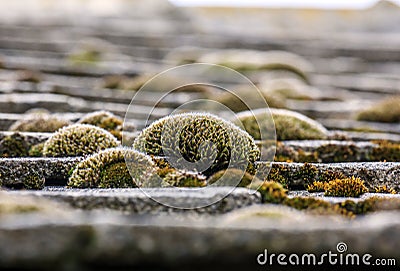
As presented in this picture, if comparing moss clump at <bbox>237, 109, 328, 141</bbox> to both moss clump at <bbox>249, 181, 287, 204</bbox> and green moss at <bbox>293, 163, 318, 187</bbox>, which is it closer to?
green moss at <bbox>293, 163, 318, 187</bbox>

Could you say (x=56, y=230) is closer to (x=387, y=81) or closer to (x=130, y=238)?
(x=130, y=238)

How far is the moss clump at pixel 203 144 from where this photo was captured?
736 cm

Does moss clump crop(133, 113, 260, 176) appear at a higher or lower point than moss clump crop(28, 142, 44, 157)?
higher

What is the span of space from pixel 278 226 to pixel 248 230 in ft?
1.07

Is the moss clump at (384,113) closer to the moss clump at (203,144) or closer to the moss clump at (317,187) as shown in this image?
the moss clump at (317,187)

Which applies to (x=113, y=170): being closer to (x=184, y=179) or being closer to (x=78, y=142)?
(x=184, y=179)

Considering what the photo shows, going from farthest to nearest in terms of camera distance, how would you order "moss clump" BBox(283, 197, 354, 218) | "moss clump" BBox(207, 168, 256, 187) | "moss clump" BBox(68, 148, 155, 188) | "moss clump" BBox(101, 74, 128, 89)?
"moss clump" BBox(101, 74, 128, 89) < "moss clump" BBox(68, 148, 155, 188) < "moss clump" BBox(207, 168, 256, 187) < "moss clump" BBox(283, 197, 354, 218)

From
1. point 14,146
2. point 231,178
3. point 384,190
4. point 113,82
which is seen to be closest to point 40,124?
point 14,146

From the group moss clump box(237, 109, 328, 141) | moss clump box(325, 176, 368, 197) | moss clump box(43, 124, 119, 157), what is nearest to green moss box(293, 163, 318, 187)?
moss clump box(325, 176, 368, 197)

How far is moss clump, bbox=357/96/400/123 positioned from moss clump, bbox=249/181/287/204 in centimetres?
990

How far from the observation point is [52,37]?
31828mm

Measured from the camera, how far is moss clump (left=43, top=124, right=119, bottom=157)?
866cm

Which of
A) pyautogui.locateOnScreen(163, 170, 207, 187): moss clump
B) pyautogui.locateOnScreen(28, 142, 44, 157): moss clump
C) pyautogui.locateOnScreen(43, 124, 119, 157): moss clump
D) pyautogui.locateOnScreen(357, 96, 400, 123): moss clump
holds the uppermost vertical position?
pyautogui.locateOnScreen(43, 124, 119, 157): moss clump

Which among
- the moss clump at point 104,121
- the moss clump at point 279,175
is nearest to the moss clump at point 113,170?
the moss clump at point 279,175
